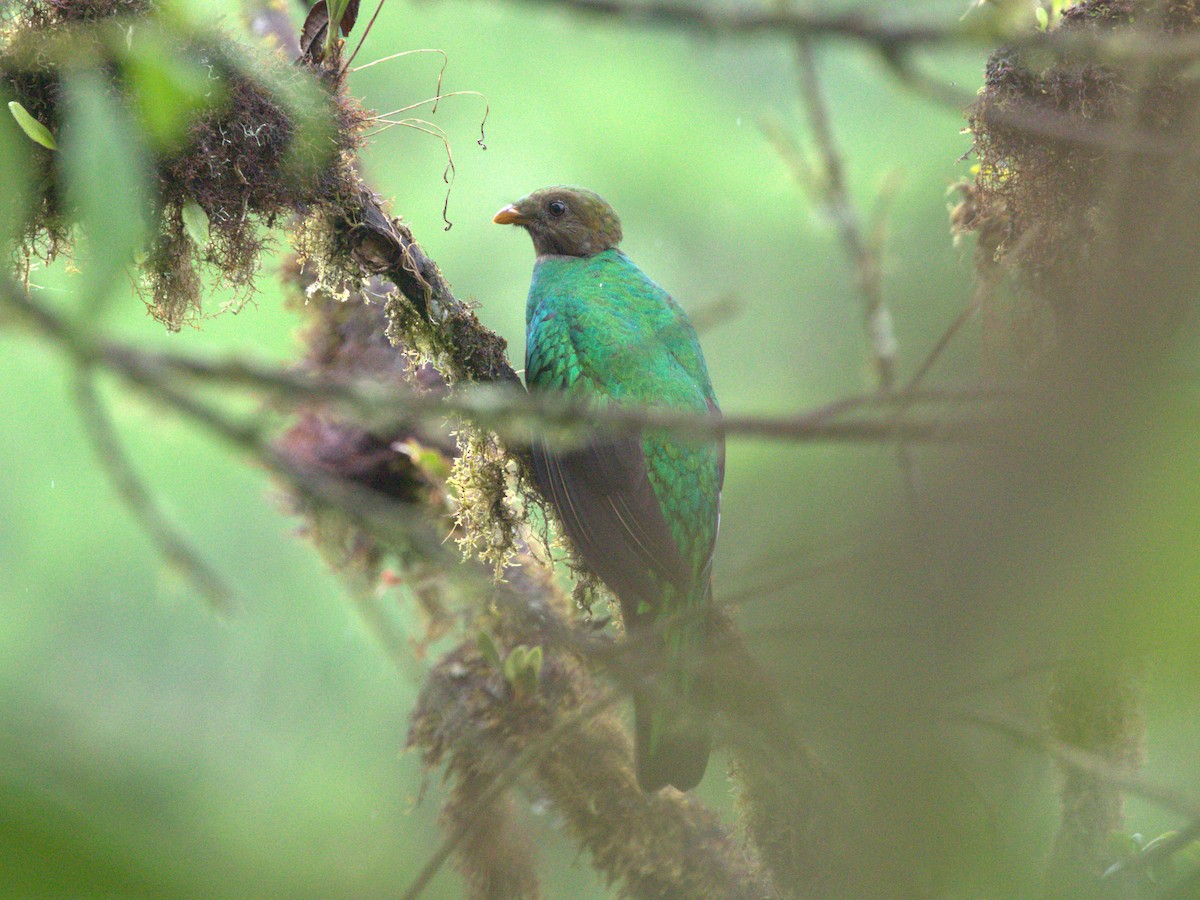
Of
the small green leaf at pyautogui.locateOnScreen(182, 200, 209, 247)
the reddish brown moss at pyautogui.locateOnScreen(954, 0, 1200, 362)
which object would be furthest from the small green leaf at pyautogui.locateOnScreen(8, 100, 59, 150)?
the reddish brown moss at pyautogui.locateOnScreen(954, 0, 1200, 362)

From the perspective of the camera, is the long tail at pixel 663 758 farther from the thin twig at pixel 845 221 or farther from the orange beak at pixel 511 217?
the orange beak at pixel 511 217

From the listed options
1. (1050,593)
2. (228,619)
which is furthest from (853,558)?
(228,619)

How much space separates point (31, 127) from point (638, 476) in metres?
2.02

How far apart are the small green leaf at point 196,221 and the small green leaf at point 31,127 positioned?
0.47m

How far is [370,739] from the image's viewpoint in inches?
425

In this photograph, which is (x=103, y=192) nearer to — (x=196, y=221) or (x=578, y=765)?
(x=196, y=221)

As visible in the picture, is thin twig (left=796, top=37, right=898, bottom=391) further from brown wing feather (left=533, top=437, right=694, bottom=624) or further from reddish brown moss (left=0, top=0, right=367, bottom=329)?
reddish brown moss (left=0, top=0, right=367, bottom=329)

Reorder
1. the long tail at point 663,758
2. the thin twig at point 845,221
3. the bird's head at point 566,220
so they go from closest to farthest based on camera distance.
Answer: the thin twig at point 845,221 → the long tail at point 663,758 → the bird's head at point 566,220

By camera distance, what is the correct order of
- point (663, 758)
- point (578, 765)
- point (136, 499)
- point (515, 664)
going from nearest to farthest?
point (136, 499) → point (663, 758) → point (578, 765) → point (515, 664)

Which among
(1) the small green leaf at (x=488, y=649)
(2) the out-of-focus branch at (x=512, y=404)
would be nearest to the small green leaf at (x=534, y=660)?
(1) the small green leaf at (x=488, y=649)

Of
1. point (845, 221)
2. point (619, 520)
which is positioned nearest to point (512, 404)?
point (845, 221)

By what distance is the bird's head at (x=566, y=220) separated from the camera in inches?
178

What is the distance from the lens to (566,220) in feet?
14.9

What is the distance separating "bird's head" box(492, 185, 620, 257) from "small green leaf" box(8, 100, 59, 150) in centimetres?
200
